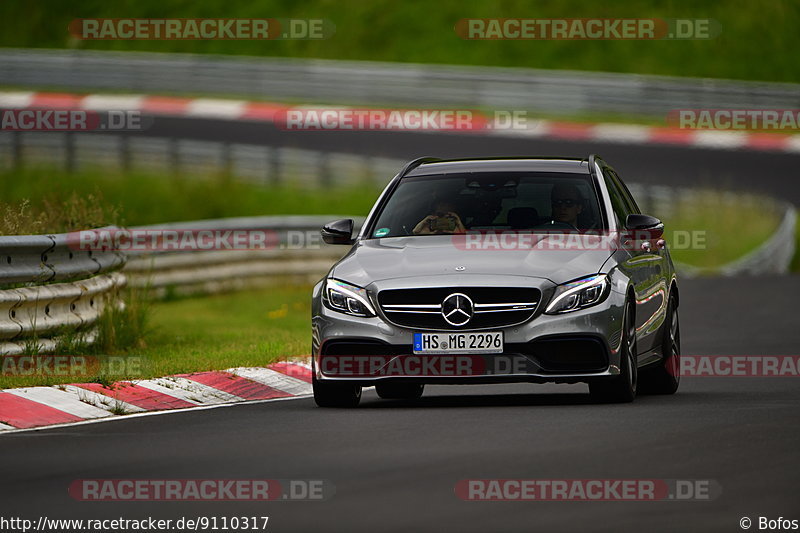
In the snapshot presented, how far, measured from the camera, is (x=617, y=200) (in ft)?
43.1

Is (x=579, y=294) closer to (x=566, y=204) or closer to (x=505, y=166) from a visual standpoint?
(x=566, y=204)

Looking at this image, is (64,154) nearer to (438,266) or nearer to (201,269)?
(201,269)

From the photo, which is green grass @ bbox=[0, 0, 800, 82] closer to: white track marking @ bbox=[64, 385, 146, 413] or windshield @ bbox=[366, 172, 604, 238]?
windshield @ bbox=[366, 172, 604, 238]

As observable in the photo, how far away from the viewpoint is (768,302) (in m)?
21.8

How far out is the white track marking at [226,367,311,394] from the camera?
13.6 metres

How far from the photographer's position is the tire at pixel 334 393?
11797mm

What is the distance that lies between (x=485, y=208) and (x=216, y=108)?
108 feet

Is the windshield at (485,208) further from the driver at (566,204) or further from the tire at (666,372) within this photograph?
the tire at (666,372)
